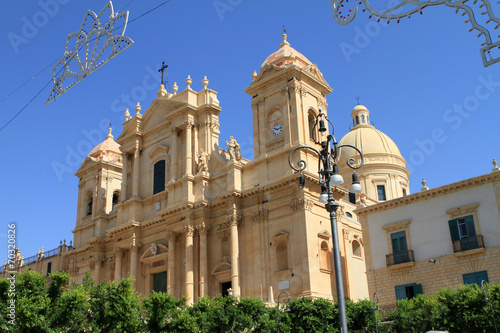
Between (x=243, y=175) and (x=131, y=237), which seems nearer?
(x=243, y=175)

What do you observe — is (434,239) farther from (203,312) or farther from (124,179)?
(124,179)

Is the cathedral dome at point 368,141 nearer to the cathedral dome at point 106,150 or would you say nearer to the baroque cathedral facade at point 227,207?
the baroque cathedral facade at point 227,207

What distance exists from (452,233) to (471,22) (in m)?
18.7

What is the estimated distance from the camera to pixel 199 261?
3225cm

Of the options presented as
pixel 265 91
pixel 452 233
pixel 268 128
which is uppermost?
pixel 265 91

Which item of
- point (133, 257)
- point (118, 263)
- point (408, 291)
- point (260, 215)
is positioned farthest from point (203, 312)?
point (118, 263)

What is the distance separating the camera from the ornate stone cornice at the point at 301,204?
28281mm

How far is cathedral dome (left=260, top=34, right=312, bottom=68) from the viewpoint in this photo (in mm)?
32969

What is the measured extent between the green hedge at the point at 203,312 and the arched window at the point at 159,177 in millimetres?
13621

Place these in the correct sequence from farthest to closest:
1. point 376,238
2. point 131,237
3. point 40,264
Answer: point 40,264
point 131,237
point 376,238

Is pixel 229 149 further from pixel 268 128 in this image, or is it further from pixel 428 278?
pixel 428 278

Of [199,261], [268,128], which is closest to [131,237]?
[199,261]

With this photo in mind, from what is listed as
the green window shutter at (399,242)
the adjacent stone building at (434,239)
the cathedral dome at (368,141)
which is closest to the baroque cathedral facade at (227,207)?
the adjacent stone building at (434,239)

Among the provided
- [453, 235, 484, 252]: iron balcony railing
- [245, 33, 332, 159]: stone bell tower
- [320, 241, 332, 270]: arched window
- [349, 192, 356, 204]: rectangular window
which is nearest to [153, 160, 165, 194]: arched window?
[245, 33, 332, 159]: stone bell tower
